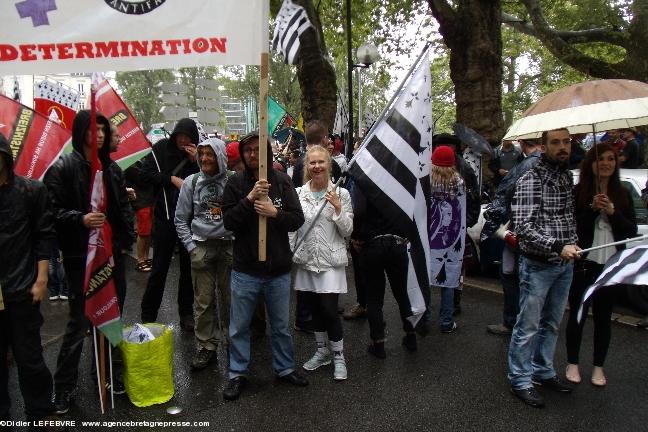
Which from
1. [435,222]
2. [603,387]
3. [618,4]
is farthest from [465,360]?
[618,4]

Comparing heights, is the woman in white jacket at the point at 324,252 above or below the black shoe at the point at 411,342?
above

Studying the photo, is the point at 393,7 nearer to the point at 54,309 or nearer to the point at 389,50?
the point at 389,50

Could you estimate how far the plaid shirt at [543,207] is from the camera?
3.44 m

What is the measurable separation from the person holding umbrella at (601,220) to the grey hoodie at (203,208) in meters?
2.75

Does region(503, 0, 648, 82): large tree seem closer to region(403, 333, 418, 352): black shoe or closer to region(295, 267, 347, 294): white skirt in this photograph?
region(403, 333, 418, 352): black shoe

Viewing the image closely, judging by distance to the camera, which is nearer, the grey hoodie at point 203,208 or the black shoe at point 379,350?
the grey hoodie at point 203,208

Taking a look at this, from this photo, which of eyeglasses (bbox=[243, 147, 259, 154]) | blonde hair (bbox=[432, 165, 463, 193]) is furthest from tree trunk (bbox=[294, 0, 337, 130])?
eyeglasses (bbox=[243, 147, 259, 154])

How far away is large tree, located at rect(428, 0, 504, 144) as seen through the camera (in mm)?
8258

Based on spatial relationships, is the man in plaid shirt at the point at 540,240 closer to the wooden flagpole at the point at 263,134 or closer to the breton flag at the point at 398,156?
the breton flag at the point at 398,156

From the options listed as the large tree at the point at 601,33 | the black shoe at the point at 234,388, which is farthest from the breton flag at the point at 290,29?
the black shoe at the point at 234,388

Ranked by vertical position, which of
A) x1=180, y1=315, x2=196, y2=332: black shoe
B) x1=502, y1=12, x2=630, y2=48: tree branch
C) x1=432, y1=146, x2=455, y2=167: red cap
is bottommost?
x1=180, y1=315, x2=196, y2=332: black shoe

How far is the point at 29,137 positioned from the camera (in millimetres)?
3775

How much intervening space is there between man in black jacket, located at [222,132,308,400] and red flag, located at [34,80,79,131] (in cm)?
342

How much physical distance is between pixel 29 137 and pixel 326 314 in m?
2.57
